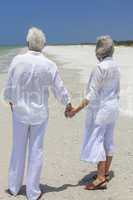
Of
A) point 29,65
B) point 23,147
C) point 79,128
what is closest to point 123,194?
point 23,147

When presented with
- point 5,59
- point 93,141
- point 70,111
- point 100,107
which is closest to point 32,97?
point 70,111

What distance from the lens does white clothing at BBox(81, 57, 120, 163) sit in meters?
6.29

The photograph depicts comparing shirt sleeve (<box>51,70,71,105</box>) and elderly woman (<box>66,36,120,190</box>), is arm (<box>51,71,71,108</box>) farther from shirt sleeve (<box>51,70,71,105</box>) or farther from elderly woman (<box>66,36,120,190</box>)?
elderly woman (<box>66,36,120,190</box>)

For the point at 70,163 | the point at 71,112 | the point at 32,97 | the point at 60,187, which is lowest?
the point at 70,163

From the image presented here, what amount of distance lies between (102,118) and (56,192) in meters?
1.05

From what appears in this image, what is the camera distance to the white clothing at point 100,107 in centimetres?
629

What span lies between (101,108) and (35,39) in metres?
1.21

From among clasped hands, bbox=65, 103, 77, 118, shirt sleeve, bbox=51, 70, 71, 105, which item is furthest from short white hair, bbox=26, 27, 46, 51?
clasped hands, bbox=65, 103, 77, 118

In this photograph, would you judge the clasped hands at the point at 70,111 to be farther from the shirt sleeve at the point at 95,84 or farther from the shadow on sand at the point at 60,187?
the shadow on sand at the point at 60,187

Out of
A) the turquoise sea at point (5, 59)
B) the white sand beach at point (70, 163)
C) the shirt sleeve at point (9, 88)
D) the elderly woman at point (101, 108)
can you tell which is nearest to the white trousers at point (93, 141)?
the elderly woman at point (101, 108)

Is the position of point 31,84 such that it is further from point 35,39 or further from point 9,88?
point 35,39

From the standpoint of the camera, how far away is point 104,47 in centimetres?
627

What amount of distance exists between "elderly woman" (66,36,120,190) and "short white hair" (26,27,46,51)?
0.73 m

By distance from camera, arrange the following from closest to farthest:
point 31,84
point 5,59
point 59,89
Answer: point 31,84, point 59,89, point 5,59
